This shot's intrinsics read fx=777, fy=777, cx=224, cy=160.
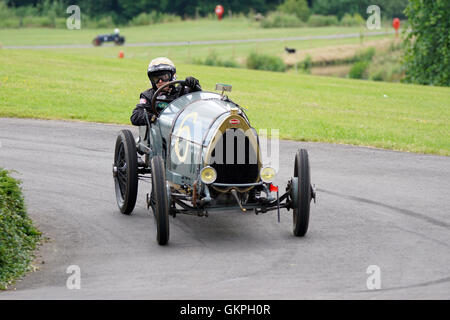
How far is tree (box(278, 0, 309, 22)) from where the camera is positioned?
84125mm

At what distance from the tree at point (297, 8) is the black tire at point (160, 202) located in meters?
77.4

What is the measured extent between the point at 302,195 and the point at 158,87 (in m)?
2.91

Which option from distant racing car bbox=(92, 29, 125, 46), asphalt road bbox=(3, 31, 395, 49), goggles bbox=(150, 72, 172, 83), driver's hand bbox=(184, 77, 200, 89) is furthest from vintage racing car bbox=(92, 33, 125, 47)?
driver's hand bbox=(184, 77, 200, 89)

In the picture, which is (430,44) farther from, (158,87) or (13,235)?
(13,235)

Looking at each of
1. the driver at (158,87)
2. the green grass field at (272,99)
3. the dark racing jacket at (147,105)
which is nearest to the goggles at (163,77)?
the driver at (158,87)

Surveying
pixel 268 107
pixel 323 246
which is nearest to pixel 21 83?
pixel 268 107

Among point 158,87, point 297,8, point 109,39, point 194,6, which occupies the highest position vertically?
point 194,6

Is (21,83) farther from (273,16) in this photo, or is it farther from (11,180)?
(273,16)

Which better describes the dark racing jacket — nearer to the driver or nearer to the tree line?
the driver

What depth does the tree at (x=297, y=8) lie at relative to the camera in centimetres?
8412

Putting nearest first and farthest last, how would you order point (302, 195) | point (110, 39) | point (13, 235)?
point (13, 235) → point (302, 195) → point (110, 39)

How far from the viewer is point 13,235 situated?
812cm

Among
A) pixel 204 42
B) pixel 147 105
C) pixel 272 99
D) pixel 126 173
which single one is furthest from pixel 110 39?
pixel 126 173

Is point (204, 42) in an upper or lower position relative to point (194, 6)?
lower
